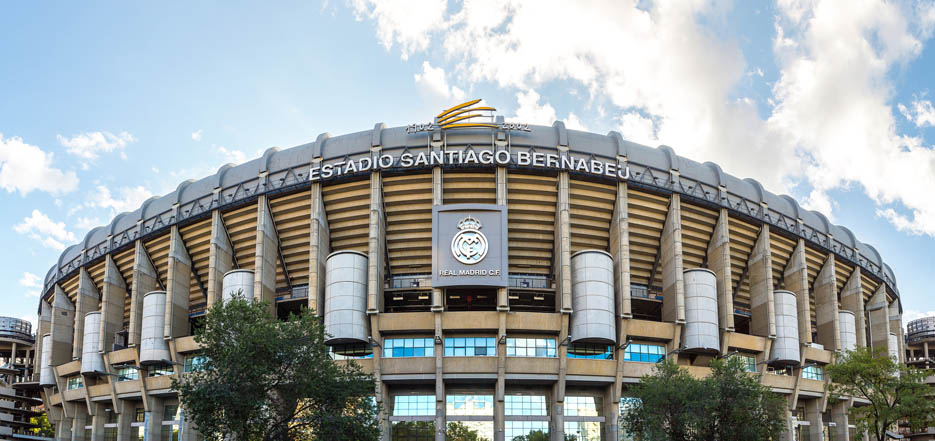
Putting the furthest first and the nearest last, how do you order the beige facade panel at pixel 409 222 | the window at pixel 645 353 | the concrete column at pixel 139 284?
1. the concrete column at pixel 139 284
2. the beige facade panel at pixel 409 222
3. the window at pixel 645 353

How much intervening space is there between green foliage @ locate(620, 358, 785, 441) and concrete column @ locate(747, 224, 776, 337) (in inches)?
635

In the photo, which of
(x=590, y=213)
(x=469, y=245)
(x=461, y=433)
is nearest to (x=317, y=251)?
(x=469, y=245)

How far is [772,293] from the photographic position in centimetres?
6425

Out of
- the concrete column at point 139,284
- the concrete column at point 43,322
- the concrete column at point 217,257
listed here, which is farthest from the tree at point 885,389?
the concrete column at point 43,322

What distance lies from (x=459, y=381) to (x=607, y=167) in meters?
20.1

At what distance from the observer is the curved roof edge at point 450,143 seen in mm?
61812

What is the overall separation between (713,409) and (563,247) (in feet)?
55.1

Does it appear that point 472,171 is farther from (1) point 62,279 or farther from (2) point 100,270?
(1) point 62,279

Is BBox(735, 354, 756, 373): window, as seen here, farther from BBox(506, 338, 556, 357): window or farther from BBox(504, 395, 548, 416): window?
BBox(504, 395, 548, 416): window

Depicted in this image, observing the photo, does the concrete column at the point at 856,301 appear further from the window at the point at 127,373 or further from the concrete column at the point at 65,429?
the concrete column at the point at 65,429

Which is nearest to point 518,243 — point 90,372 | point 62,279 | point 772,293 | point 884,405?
point 772,293

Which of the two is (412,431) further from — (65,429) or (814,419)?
(65,429)

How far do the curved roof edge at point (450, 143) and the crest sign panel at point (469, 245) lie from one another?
6.34 metres

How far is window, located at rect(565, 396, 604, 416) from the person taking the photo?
59.7m
